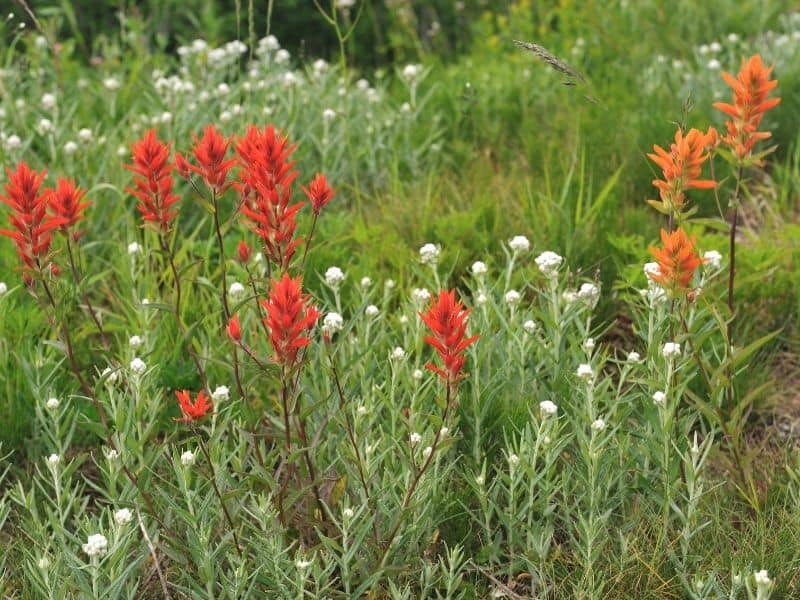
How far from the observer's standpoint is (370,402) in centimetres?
282

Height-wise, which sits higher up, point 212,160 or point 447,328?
point 212,160

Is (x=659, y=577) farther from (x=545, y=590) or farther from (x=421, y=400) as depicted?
(x=421, y=400)

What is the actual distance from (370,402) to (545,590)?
637mm

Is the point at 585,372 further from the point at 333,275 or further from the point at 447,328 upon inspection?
the point at 333,275

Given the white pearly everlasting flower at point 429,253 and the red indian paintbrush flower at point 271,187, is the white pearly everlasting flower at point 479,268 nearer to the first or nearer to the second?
the white pearly everlasting flower at point 429,253

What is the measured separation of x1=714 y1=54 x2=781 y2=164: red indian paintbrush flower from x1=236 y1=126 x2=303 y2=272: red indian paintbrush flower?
1.07 metres

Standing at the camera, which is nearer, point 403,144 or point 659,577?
point 659,577

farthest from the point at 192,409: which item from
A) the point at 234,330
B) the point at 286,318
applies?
the point at 286,318

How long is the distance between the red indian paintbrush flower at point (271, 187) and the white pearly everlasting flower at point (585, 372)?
0.78 meters

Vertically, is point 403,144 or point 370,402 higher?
point 370,402

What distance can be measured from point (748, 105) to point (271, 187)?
1.20 m

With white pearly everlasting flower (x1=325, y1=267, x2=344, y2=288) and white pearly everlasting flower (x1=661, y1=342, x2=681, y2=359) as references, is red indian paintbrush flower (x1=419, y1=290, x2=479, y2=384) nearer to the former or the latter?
white pearly everlasting flower (x1=661, y1=342, x2=681, y2=359)

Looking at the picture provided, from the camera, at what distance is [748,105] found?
2.70m

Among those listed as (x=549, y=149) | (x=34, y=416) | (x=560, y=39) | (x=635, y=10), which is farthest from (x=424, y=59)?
(x=34, y=416)
